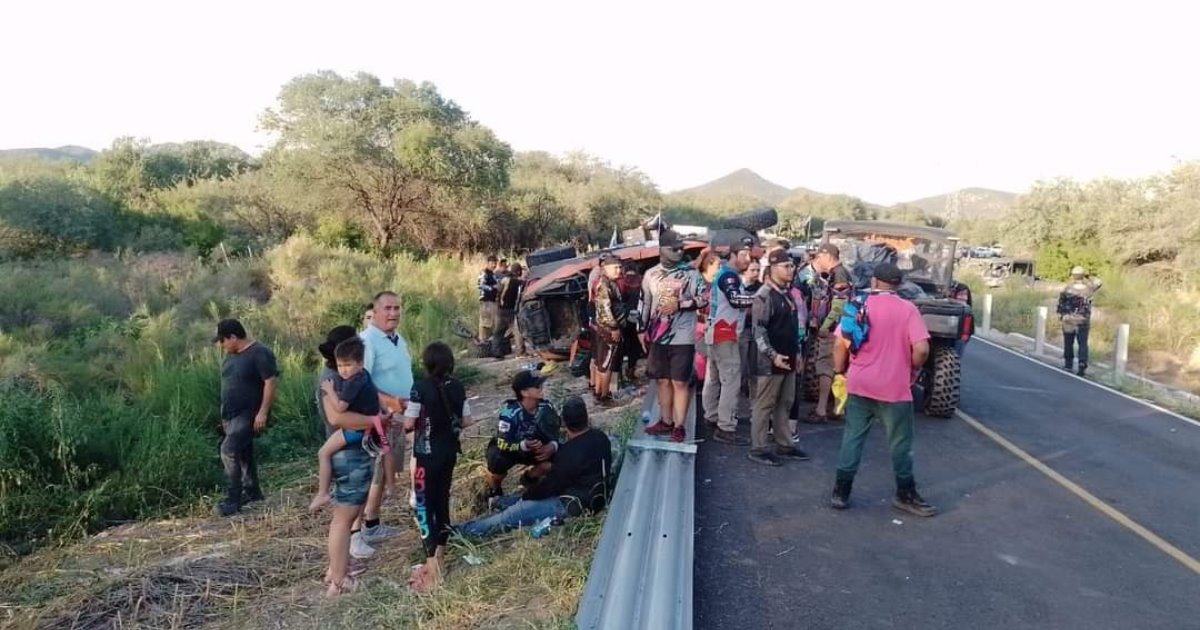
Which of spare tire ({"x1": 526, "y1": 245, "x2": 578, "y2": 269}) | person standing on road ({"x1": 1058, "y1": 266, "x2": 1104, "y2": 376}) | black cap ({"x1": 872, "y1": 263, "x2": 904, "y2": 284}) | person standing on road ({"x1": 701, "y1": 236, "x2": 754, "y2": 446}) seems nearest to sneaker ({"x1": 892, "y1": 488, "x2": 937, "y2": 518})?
black cap ({"x1": 872, "y1": 263, "x2": 904, "y2": 284})

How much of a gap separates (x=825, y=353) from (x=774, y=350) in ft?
5.61

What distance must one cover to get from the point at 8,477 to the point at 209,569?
102 inches

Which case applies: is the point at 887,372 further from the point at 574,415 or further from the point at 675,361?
the point at 574,415

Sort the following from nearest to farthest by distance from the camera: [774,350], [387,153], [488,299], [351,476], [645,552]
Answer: [645,552] < [351,476] < [774,350] < [488,299] < [387,153]

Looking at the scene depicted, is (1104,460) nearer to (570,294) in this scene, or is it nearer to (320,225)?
(570,294)

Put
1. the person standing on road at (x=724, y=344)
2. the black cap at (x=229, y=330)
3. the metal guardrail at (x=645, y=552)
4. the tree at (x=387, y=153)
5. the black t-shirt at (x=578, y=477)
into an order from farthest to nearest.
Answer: the tree at (x=387, y=153), the person standing on road at (x=724, y=344), the black cap at (x=229, y=330), the black t-shirt at (x=578, y=477), the metal guardrail at (x=645, y=552)

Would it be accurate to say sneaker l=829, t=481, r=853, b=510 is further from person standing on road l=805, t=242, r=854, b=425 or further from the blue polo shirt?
the blue polo shirt

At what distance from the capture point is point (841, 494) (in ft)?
19.1

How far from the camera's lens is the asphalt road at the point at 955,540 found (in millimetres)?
4402

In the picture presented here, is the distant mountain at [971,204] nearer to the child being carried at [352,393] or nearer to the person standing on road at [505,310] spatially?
the person standing on road at [505,310]

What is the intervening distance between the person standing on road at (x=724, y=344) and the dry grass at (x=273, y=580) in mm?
2406

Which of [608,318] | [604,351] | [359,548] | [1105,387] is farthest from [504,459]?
[1105,387]

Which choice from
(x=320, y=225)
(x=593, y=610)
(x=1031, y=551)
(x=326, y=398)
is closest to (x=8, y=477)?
(x=326, y=398)

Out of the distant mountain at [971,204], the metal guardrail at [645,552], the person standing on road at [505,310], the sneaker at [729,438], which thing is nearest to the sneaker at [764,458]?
the sneaker at [729,438]
